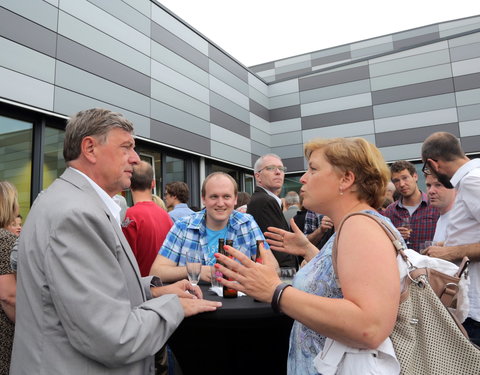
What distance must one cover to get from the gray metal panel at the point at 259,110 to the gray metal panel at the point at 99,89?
5413 millimetres

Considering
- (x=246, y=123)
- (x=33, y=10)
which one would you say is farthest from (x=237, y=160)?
(x=33, y=10)

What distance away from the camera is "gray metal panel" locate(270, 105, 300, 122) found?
1396cm

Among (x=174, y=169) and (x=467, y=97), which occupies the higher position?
(x=467, y=97)

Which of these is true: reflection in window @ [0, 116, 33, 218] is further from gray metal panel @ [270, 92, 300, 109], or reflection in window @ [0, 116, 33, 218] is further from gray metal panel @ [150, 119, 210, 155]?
gray metal panel @ [270, 92, 300, 109]

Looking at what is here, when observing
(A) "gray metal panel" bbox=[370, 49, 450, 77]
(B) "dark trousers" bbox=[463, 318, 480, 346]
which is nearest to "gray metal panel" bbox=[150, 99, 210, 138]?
(A) "gray metal panel" bbox=[370, 49, 450, 77]

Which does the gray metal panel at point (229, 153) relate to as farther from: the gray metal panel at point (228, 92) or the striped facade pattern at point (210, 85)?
the gray metal panel at point (228, 92)

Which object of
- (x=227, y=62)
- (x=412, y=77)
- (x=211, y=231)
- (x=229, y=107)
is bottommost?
(x=211, y=231)

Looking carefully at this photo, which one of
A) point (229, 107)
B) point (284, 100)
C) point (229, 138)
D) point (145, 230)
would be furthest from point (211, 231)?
point (284, 100)

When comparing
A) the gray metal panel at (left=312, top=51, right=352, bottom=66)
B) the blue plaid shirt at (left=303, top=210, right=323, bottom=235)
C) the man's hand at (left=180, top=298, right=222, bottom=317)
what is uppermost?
the gray metal panel at (left=312, top=51, right=352, bottom=66)

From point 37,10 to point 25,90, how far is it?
65.4 inches

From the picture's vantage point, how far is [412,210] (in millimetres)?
4102

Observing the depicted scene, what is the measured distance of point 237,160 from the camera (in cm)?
1216

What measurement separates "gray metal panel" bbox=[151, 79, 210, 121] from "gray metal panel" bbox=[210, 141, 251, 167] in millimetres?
952

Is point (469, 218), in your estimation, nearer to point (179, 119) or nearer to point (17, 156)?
point (17, 156)
